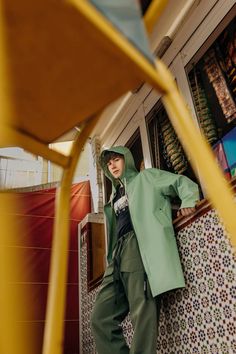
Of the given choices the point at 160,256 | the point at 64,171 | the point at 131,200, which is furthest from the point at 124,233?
the point at 64,171

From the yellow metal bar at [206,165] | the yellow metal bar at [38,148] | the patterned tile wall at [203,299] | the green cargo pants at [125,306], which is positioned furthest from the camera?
the green cargo pants at [125,306]

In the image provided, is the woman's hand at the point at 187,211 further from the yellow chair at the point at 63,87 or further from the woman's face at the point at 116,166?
the yellow chair at the point at 63,87

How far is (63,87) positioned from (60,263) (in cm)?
27

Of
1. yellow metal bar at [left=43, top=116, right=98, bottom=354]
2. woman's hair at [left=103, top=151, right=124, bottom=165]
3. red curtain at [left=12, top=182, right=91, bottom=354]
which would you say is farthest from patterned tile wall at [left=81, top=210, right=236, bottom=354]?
red curtain at [left=12, top=182, right=91, bottom=354]

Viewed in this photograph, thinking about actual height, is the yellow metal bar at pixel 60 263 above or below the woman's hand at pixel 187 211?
below

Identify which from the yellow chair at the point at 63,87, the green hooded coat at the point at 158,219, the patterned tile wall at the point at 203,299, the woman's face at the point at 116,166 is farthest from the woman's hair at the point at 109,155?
the yellow chair at the point at 63,87

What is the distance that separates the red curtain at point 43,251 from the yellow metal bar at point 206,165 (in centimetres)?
276

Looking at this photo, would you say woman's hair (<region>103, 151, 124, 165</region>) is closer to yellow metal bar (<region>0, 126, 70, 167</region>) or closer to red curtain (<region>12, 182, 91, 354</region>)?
red curtain (<region>12, 182, 91, 354</region>)

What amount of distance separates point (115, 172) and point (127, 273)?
64 cm

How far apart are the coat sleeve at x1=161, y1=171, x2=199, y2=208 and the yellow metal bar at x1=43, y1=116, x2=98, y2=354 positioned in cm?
127

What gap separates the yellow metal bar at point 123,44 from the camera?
45 cm

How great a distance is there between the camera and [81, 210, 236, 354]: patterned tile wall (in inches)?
61.1

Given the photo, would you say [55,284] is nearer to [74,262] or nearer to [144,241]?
[144,241]

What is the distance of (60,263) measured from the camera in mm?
566
